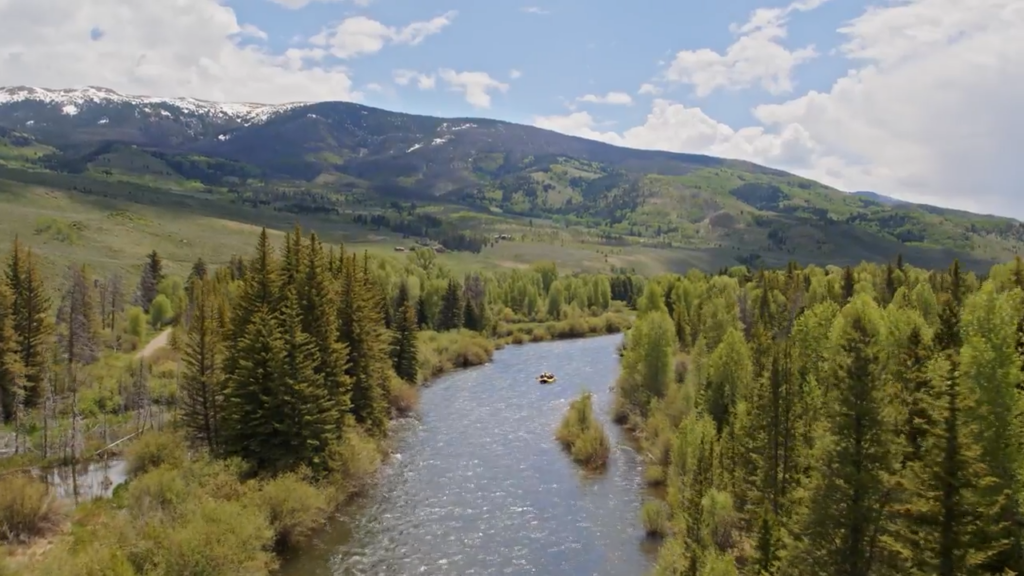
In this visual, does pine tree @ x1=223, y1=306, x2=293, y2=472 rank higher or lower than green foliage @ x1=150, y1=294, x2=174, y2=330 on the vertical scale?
higher

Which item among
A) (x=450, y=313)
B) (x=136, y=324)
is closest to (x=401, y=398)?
(x=450, y=313)

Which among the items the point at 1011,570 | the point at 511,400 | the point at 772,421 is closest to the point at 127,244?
the point at 511,400

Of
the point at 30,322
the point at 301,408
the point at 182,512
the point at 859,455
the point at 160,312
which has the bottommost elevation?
the point at 160,312

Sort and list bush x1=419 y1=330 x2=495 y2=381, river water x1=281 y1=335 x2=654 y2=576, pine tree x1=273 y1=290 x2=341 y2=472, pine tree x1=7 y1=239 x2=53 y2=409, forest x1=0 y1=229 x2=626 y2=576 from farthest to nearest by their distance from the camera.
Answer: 1. bush x1=419 y1=330 x2=495 y2=381
2. pine tree x1=7 y1=239 x2=53 y2=409
3. pine tree x1=273 y1=290 x2=341 y2=472
4. river water x1=281 y1=335 x2=654 y2=576
5. forest x1=0 y1=229 x2=626 y2=576

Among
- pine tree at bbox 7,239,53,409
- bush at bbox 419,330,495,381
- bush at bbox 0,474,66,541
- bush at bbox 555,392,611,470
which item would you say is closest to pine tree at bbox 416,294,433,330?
bush at bbox 419,330,495,381

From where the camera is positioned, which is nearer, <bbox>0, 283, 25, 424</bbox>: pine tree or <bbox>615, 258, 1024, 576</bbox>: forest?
<bbox>615, 258, 1024, 576</bbox>: forest

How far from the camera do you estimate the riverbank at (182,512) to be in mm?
28703

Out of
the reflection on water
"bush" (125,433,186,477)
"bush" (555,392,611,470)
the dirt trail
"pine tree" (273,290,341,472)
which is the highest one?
"pine tree" (273,290,341,472)

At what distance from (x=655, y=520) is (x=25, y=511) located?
31109 mm

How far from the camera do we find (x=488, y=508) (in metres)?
44.5

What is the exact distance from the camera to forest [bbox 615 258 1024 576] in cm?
2142

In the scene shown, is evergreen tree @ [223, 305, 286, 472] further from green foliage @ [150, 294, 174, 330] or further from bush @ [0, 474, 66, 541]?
green foliage @ [150, 294, 174, 330]

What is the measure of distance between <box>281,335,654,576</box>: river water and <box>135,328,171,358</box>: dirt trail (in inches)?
1472

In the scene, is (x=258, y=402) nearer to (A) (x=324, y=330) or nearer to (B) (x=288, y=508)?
(A) (x=324, y=330)
